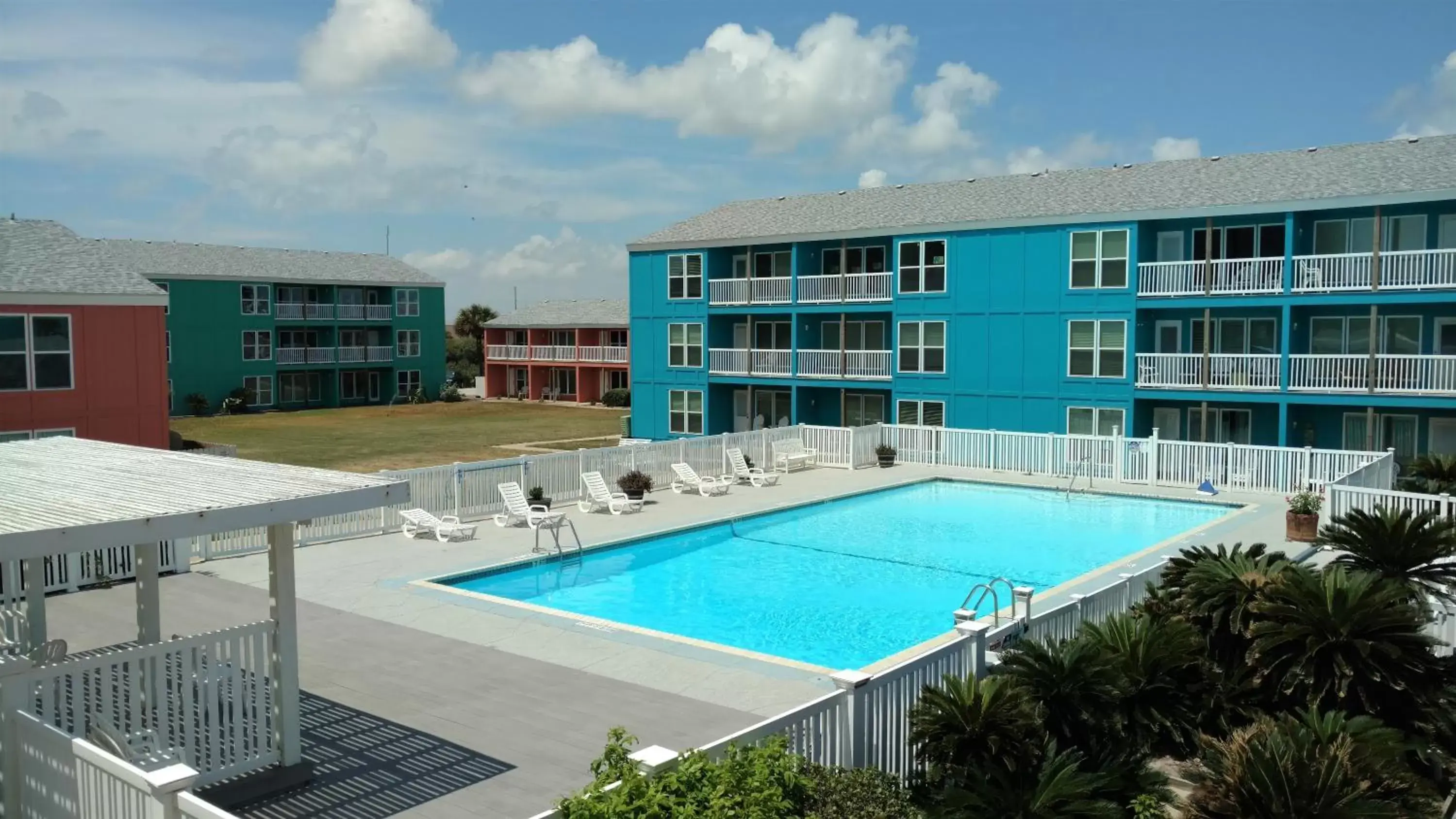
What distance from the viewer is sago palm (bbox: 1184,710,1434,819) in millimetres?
7199

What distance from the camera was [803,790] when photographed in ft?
22.3

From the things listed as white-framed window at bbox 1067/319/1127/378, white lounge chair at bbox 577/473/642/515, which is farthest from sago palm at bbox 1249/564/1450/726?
white-framed window at bbox 1067/319/1127/378

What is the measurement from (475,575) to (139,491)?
912 cm

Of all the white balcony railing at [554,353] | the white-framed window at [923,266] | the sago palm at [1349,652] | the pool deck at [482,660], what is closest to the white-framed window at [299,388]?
the white balcony railing at [554,353]

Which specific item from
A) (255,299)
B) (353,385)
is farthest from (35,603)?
(353,385)

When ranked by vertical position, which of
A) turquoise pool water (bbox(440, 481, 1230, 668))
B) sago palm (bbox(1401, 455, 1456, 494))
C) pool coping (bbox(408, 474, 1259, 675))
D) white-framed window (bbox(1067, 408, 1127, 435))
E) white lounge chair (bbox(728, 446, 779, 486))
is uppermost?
white-framed window (bbox(1067, 408, 1127, 435))

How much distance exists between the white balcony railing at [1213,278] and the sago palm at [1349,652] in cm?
2129

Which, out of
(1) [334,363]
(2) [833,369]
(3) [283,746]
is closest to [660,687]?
(3) [283,746]

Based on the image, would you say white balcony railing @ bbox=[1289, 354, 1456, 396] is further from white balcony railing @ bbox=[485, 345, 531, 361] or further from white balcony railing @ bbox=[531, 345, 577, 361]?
white balcony railing @ bbox=[485, 345, 531, 361]

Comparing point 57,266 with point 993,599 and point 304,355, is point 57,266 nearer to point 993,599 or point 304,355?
point 993,599

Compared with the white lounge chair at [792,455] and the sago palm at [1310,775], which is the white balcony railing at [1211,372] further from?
the sago palm at [1310,775]

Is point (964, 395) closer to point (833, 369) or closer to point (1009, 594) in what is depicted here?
point (833, 369)

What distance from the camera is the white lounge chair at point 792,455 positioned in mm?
30266

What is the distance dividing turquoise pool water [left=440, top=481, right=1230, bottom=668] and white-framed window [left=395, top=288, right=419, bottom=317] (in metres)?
46.8
